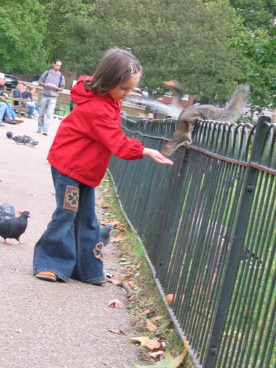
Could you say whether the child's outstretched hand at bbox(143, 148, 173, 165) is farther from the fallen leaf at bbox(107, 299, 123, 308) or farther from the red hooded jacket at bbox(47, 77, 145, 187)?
the fallen leaf at bbox(107, 299, 123, 308)

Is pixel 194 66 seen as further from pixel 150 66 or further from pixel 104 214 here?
pixel 104 214

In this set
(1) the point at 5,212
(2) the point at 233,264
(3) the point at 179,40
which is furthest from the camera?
(3) the point at 179,40

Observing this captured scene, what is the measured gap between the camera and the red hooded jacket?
5.18 meters

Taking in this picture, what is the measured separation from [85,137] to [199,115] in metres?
0.88

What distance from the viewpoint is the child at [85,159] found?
200 inches

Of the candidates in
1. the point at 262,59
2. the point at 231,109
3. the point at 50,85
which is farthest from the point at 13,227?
the point at 50,85

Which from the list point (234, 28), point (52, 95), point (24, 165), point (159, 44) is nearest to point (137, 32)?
point (159, 44)

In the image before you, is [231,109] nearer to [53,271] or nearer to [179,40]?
[53,271]

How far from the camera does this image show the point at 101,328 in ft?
15.7

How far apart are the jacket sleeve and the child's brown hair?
16 centimetres

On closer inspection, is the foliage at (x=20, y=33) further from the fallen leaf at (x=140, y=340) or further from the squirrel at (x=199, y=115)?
the fallen leaf at (x=140, y=340)

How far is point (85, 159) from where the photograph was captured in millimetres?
5336

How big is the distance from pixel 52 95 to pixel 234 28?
2714cm

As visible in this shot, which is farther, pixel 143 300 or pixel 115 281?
pixel 115 281
